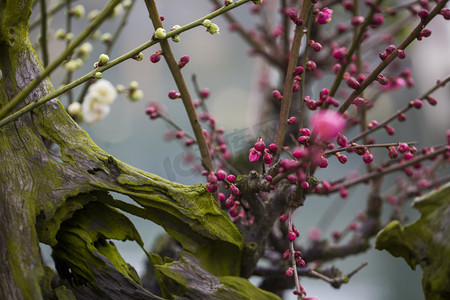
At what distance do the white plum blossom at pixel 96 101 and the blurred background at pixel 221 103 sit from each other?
0.52m

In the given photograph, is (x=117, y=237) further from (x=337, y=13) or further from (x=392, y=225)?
(x=337, y=13)

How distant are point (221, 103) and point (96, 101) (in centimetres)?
84

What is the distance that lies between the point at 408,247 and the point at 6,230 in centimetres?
37

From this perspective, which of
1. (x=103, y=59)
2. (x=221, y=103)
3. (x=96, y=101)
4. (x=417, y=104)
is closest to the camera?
(x=103, y=59)

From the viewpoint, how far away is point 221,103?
145 centimetres

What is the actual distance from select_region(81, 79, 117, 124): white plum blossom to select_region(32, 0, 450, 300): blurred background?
52cm

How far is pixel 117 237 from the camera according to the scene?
1.47 feet

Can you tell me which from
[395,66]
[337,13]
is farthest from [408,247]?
[337,13]

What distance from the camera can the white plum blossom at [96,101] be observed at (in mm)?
632

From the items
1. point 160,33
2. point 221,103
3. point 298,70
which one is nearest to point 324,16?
point 298,70

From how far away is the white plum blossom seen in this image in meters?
0.63

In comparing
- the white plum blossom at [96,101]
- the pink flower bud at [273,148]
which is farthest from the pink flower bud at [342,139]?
the white plum blossom at [96,101]

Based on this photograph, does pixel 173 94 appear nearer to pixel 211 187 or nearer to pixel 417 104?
pixel 211 187

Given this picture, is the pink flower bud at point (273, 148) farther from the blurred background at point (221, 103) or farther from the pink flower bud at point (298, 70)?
the blurred background at point (221, 103)
